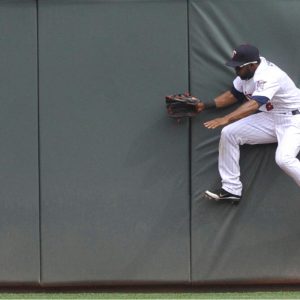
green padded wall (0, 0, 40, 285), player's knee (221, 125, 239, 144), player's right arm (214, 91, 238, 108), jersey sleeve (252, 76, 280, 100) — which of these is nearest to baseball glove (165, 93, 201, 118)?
player's right arm (214, 91, 238, 108)

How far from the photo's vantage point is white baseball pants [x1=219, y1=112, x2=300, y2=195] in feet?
22.8

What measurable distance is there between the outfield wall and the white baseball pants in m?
0.13

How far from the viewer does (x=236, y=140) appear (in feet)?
22.9

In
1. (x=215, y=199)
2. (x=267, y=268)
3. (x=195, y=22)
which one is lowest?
(x=267, y=268)

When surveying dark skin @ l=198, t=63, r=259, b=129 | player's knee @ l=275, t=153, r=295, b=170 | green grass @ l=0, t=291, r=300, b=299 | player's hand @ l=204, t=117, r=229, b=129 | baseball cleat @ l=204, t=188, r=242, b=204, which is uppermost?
dark skin @ l=198, t=63, r=259, b=129

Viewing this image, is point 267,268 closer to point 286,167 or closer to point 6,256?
point 286,167

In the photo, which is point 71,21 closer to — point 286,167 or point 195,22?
point 195,22

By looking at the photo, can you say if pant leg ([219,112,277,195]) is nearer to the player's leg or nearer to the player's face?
the player's leg

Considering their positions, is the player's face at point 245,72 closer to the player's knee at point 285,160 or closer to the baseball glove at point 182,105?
the baseball glove at point 182,105

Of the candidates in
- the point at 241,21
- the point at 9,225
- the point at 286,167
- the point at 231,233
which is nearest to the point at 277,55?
the point at 241,21

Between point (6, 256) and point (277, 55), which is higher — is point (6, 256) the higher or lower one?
the lower one

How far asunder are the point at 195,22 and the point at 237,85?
0.64 metres

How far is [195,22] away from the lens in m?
7.05

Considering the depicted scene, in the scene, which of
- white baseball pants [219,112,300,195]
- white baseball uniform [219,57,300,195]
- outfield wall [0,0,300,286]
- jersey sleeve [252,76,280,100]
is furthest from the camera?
outfield wall [0,0,300,286]
